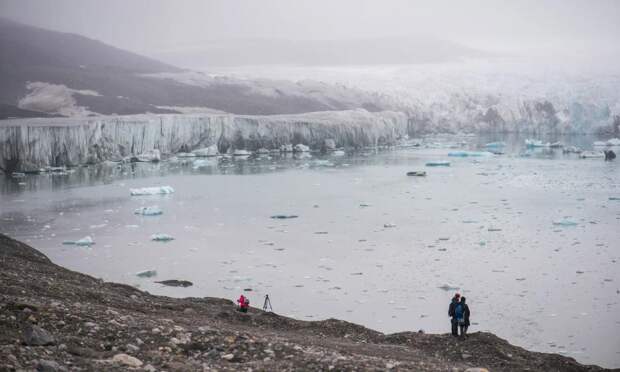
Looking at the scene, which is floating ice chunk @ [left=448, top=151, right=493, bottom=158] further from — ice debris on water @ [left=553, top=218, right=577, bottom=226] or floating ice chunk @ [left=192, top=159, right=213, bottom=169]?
ice debris on water @ [left=553, top=218, right=577, bottom=226]

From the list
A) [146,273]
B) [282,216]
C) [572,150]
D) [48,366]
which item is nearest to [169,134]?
[282,216]

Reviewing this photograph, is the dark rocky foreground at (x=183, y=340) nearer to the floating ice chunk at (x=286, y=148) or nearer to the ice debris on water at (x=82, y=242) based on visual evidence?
the ice debris on water at (x=82, y=242)

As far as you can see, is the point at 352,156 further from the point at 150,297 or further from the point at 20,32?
the point at 20,32

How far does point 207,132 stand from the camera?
36031 mm

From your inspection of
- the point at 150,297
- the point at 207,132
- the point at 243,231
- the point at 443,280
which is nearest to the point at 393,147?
the point at 207,132

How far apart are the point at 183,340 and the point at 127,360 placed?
977 mm

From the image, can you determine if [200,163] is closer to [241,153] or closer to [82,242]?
[241,153]

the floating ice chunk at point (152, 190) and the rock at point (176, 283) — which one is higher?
the floating ice chunk at point (152, 190)

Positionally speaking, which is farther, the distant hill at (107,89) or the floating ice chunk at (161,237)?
the distant hill at (107,89)

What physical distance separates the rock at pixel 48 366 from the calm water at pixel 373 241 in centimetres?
501

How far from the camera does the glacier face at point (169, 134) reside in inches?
1104

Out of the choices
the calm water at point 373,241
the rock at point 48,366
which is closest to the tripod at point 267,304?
the calm water at point 373,241

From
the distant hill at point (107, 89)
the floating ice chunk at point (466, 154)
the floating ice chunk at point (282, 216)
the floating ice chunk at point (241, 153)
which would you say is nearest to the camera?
the floating ice chunk at point (282, 216)

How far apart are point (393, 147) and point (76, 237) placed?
29.2 m
